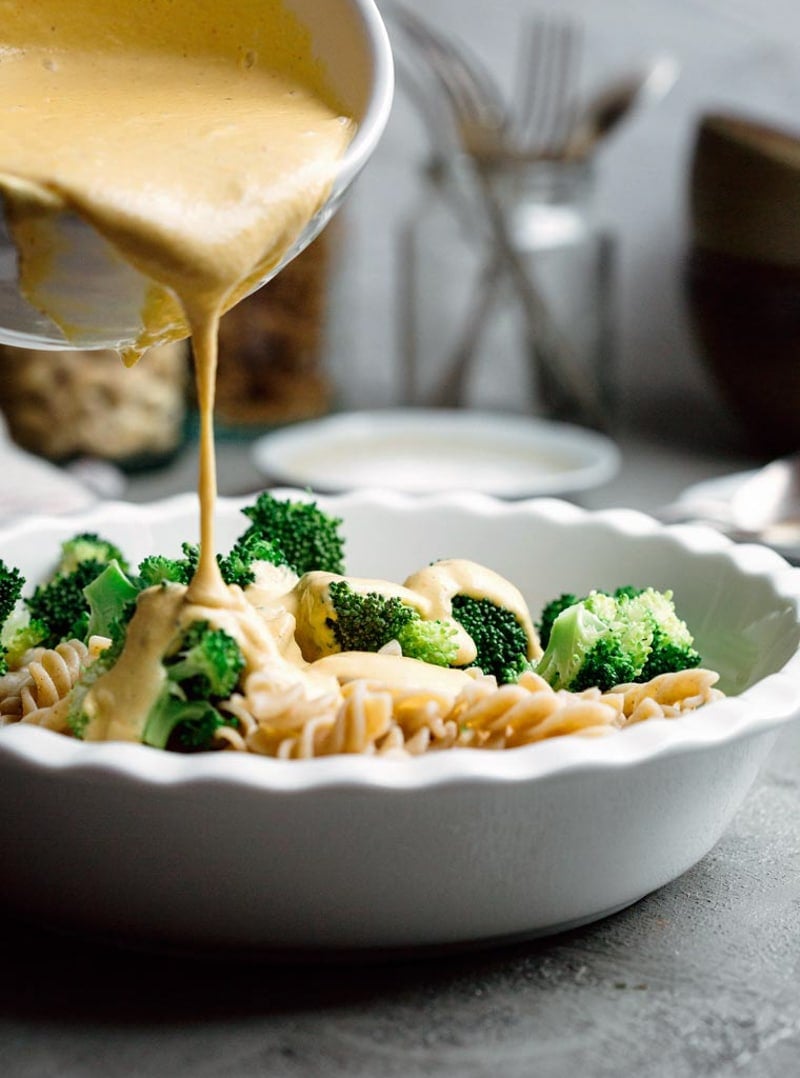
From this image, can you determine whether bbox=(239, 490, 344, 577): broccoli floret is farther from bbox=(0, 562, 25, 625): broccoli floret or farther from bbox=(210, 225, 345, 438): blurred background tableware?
bbox=(210, 225, 345, 438): blurred background tableware

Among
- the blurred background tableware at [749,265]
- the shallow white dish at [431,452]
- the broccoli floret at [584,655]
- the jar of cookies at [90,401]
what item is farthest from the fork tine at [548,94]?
the broccoli floret at [584,655]

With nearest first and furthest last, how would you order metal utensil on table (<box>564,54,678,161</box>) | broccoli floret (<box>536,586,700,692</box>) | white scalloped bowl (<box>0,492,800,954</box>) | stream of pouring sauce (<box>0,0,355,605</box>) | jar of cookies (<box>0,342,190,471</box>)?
white scalloped bowl (<box>0,492,800,954</box>) < stream of pouring sauce (<box>0,0,355,605</box>) < broccoli floret (<box>536,586,700,692</box>) < jar of cookies (<box>0,342,190,471</box>) < metal utensil on table (<box>564,54,678,161</box>)

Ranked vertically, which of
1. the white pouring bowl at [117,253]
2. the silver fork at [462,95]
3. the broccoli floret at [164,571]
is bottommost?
the broccoli floret at [164,571]

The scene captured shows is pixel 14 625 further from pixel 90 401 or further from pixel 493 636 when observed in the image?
pixel 90 401

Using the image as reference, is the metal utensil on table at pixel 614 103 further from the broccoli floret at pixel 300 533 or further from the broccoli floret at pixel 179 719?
the broccoli floret at pixel 179 719

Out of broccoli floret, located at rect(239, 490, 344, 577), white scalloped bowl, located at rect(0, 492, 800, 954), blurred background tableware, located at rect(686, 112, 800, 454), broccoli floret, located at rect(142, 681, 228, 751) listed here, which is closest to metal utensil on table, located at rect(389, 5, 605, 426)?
blurred background tableware, located at rect(686, 112, 800, 454)
